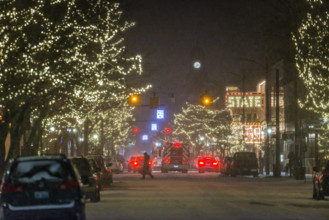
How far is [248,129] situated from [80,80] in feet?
141

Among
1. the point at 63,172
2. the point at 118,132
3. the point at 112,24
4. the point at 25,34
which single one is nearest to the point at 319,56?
the point at 112,24

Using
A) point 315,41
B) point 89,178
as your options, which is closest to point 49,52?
point 89,178

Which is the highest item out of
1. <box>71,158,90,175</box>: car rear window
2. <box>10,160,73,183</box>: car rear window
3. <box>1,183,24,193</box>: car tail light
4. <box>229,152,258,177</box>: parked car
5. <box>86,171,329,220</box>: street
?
<box>229,152,258,177</box>: parked car

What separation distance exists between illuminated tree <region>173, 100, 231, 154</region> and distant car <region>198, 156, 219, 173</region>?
9.10 m

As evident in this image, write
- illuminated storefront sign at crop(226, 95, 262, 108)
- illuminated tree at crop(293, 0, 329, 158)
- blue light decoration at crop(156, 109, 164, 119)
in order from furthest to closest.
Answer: illuminated storefront sign at crop(226, 95, 262, 108), blue light decoration at crop(156, 109, 164, 119), illuminated tree at crop(293, 0, 329, 158)

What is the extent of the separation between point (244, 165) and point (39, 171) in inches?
1746

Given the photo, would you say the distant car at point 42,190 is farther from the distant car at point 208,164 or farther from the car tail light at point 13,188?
the distant car at point 208,164

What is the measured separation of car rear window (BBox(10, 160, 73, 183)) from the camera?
1564 centimetres

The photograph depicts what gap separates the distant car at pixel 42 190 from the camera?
15.4 m

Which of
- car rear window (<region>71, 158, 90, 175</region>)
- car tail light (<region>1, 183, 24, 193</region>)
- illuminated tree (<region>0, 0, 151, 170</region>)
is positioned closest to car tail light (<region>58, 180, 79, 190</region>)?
car tail light (<region>1, 183, 24, 193</region>)

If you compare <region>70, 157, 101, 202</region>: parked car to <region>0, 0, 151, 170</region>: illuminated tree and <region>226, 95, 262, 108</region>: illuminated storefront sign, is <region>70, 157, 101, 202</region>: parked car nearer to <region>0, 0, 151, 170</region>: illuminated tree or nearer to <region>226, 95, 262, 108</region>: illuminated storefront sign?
<region>0, 0, 151, 170</region>: illuminated tree

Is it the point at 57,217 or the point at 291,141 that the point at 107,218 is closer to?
the point at 57,217

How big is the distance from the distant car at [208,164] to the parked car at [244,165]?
12.5 metres

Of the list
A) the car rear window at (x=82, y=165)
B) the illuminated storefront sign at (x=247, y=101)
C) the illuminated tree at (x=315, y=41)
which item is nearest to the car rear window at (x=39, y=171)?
the car rear window at (x=82, y=165)
